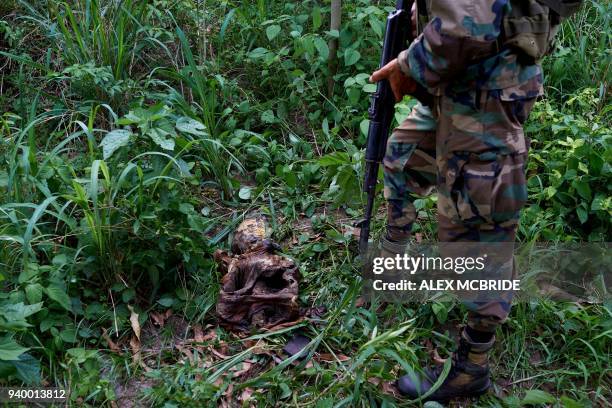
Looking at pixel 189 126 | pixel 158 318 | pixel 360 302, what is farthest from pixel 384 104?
pixel 158 318

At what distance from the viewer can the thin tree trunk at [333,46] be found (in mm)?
3963

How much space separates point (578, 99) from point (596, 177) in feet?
2.43

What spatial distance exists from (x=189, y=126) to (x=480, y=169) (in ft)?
5.25

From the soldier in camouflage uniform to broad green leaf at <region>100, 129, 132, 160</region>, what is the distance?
1324 millimetres

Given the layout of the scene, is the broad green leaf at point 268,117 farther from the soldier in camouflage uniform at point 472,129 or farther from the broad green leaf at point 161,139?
the soldier in camouflage uniform at point 472,129

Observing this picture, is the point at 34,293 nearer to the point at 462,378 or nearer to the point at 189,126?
the point at 189,126

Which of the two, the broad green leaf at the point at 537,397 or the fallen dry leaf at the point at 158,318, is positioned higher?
the fallen dry leaf at the point at 158,318

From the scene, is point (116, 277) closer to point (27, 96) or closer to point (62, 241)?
point (62, 241)

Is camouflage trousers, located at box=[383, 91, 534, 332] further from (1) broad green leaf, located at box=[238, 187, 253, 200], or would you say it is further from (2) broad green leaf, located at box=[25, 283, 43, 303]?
(2) broad green leaf, located at box=[25, 283, 43, 303]

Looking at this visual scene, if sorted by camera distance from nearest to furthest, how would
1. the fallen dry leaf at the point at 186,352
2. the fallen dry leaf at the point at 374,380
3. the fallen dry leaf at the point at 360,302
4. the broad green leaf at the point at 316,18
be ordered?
the fallen dry leaf at the point at 374,380 → the fallen dry leaf at the point at 186,352 → the fallen dry leaf at the point at 360,302 → the broad green leaf at the point at 316,18

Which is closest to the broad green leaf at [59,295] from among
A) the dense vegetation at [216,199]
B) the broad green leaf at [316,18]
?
the dense vegetation at [216,199]

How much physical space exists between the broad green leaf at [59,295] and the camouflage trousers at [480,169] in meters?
1.51

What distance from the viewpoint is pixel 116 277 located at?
114 inches

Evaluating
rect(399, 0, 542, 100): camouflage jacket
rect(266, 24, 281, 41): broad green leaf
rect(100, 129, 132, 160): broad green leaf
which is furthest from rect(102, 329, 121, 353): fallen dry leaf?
rect(266, 24, 281, 41): broad green leaf
